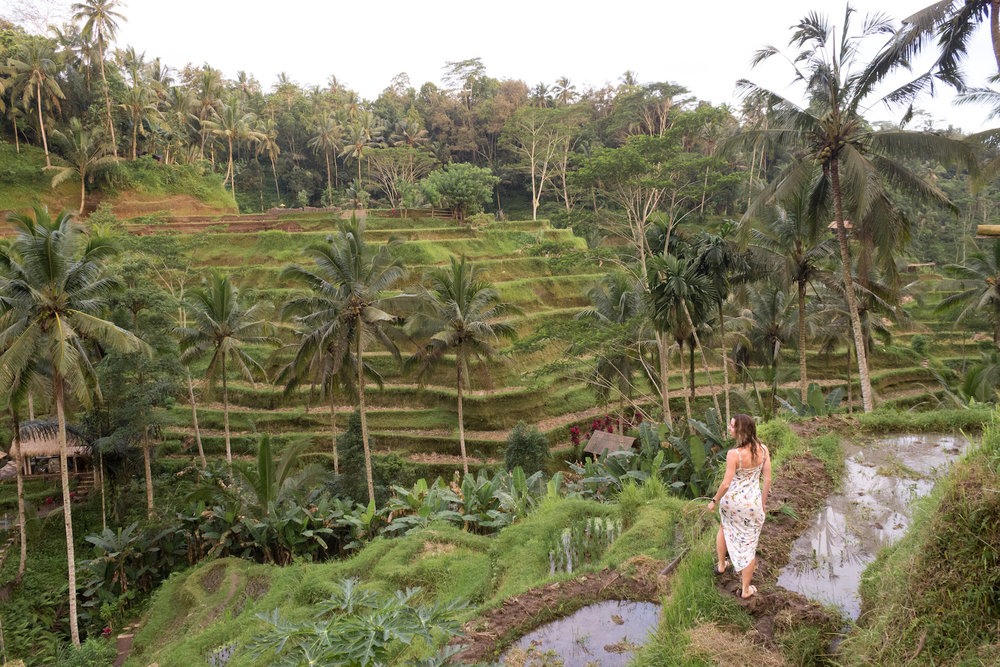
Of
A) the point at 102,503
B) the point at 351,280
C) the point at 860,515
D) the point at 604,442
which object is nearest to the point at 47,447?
the point at 102,503

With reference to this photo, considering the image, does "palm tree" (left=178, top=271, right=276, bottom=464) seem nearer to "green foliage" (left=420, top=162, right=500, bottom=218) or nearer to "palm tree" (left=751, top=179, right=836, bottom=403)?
"palm tree" (left=751, top=179, right=836, bottom=403)

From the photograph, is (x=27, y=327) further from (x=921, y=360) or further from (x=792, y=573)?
(x=921, y=360)

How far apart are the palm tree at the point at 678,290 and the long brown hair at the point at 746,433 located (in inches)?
391

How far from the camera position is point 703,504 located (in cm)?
686

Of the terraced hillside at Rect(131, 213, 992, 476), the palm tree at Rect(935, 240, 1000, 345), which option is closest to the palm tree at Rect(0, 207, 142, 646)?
the terraced hillside at Rect(131, 213, 992, 476)

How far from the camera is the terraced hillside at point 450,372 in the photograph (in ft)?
70.0

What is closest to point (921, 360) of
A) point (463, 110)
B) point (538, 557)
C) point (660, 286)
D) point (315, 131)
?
point (660, 286)

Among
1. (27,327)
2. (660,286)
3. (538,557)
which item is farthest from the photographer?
(660,286)

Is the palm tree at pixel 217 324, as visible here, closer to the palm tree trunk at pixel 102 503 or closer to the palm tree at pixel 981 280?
the palm tree trunk at pixel 102 503

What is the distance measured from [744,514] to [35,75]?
43114mm

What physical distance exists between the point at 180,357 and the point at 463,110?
4040 cm

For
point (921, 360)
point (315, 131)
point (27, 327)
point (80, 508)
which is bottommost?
point (80, 508)

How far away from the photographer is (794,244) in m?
14.5

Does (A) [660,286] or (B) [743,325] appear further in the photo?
(B) [743,325]
